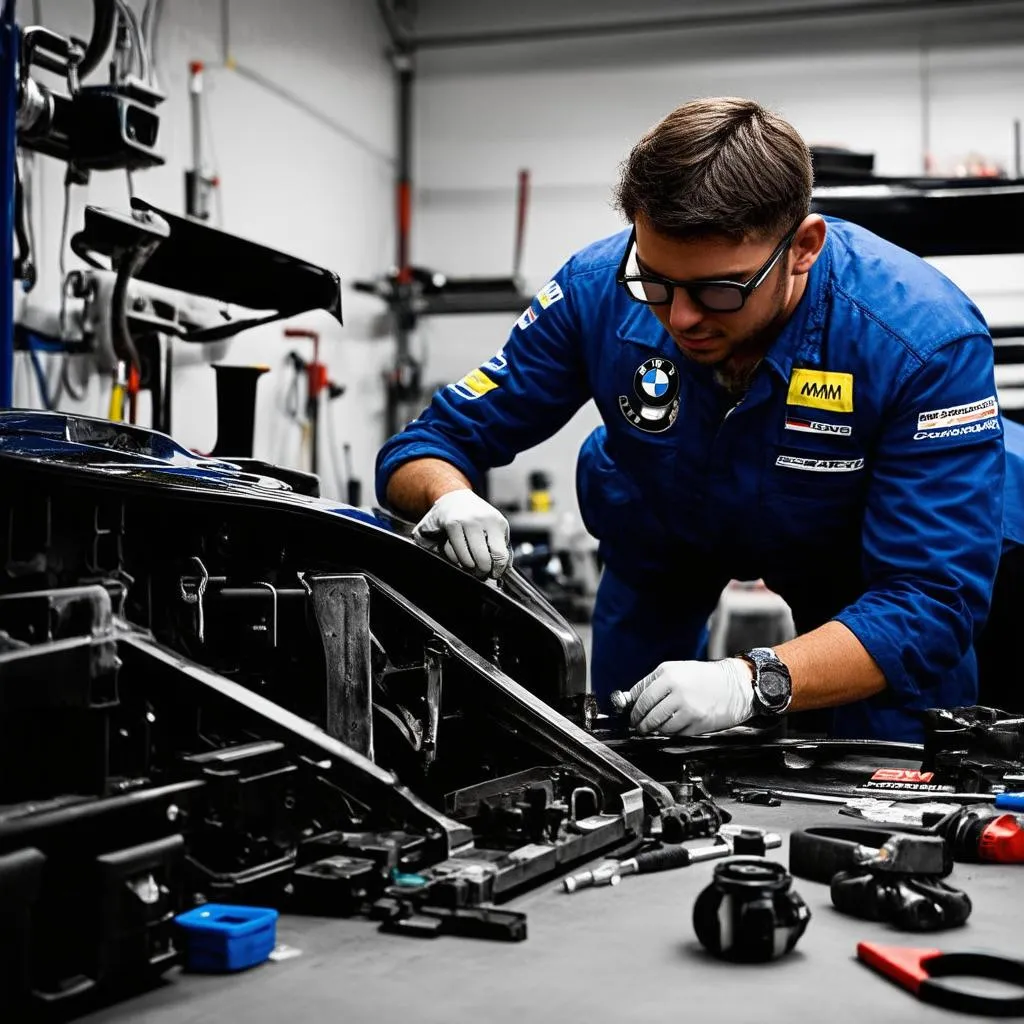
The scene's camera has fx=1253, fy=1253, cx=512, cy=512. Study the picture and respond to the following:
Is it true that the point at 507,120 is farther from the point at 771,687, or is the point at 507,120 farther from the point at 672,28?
the point at 771,687

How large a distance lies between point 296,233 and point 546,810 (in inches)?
175

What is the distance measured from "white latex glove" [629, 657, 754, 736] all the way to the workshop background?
338 cm

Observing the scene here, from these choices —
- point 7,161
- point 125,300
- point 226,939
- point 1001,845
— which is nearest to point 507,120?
point 125,300

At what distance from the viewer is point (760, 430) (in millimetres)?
1796

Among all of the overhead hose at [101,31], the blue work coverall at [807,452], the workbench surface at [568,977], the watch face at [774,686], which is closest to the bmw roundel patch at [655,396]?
the blue work coverall at [807,452]

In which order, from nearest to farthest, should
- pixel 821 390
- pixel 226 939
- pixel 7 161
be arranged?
1. pixel 226 939
2. pixel 821 390
3. pixel 7 161

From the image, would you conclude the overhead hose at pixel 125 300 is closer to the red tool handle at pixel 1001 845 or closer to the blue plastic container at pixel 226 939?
the blue plastic container at pixel 226 939

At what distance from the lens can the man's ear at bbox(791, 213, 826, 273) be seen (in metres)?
1.65

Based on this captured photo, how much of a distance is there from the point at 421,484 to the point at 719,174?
2.18 ft

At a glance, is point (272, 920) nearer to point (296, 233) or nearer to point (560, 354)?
point (560, 354)

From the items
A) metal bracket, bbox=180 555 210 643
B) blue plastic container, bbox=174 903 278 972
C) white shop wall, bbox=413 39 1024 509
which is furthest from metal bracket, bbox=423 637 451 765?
white shop wall, bbox=413 39 1024 509

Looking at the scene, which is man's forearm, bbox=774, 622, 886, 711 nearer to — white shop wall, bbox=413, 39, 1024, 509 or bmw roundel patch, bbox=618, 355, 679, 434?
bmw roundel patch, bbox=618, 355, 679, 434

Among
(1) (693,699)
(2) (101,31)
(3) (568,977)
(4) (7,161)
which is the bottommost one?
(3) (568,977)

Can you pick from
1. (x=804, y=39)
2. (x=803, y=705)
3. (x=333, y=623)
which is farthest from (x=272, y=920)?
(x=804, y=39)
